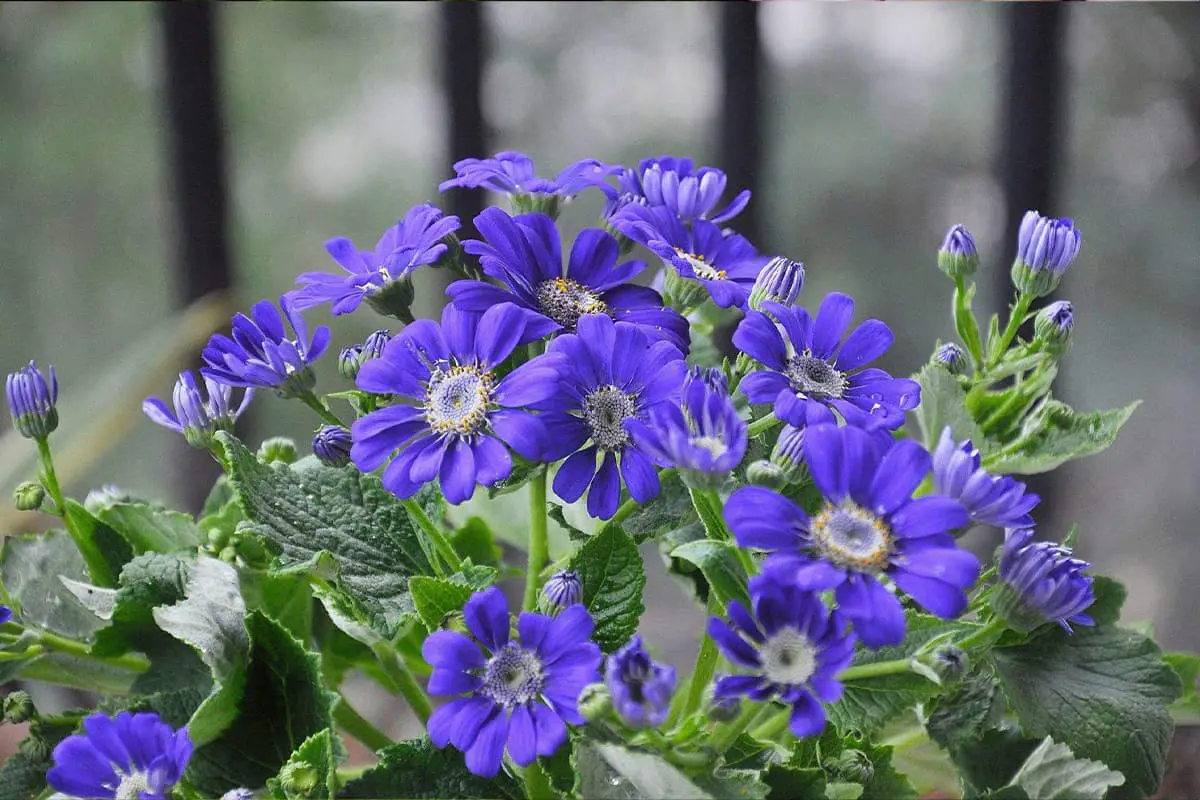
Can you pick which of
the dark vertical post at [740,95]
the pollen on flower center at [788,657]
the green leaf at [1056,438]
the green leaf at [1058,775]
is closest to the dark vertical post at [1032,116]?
the dark vertical post at [740,95]

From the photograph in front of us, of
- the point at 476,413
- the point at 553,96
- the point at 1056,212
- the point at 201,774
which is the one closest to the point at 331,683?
the point at 201,774

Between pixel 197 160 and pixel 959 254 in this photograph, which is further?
pixel 197 160

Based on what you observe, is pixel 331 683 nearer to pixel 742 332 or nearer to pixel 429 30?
pixel 742 332

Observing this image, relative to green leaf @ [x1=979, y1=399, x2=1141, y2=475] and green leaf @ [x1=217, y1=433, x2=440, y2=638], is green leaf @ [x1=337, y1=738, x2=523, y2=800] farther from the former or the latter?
green leaf @ [x1=979, y1=399, x2=1141, y2=475]

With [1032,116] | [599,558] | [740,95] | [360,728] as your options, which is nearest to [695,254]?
[599,558]

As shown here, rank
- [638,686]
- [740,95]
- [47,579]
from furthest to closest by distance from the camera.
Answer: [740,95]
[47,579]
[638,686]

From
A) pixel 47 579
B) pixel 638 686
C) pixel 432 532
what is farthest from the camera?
pixel 47 579

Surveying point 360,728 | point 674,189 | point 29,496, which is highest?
point 674,189

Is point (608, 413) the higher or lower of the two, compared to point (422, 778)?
higher

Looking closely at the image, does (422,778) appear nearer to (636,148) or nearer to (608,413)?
(608,413)
